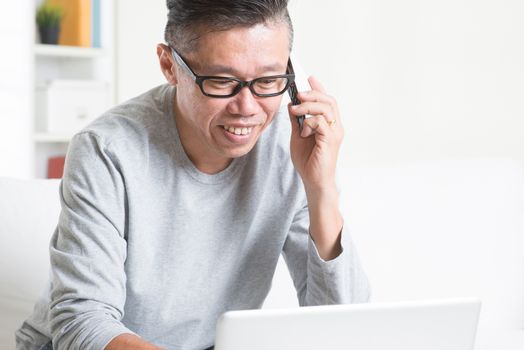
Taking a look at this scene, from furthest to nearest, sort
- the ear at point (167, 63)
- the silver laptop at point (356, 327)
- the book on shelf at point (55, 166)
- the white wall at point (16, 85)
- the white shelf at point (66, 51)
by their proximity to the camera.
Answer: the book on shelf at point (55, 166) → the white shelf at point (66, 51) → the white wall at point (16, 85) → the ear at point (167, 63) → the silver laptop at point (356, 327)

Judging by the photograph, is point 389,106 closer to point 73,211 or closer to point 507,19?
point 507,19

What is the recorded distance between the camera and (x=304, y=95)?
60.5 inches

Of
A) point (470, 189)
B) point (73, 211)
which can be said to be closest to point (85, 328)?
point (73, 211)

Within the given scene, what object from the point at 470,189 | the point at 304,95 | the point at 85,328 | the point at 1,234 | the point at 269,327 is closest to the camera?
the point at 269,327

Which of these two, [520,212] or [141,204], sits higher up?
[141,204]

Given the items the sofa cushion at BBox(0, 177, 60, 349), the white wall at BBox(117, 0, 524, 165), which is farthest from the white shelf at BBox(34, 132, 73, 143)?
the sofa cushion at BBox(0, 177, 60, 349)

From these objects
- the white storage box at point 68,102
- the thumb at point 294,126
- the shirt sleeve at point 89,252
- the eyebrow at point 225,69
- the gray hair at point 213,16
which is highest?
the gray hair at point 213,16

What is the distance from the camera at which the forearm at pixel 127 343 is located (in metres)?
1.25

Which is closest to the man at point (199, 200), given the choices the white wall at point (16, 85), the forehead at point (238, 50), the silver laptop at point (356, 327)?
the forehead at point (238, 50)

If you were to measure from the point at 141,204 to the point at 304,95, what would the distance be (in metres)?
0.35

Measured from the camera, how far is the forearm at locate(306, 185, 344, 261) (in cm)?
155

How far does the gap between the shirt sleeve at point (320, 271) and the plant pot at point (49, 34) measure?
2.27 meters

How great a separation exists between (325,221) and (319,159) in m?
0.11

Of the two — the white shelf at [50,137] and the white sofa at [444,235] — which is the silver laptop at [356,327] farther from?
the white shelf at [50,137]
